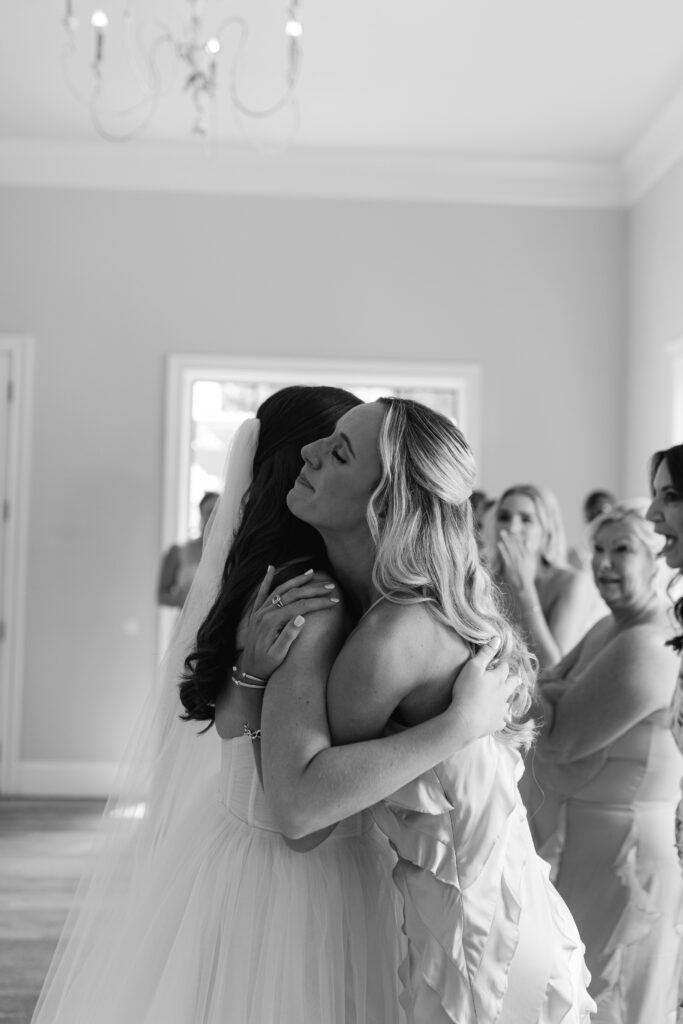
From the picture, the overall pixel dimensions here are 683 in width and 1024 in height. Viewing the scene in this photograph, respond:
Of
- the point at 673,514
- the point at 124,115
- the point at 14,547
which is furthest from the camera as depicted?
the point at 14,547

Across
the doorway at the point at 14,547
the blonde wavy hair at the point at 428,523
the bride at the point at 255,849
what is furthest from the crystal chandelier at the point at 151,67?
the blonde wavy hair at the point at 428,523

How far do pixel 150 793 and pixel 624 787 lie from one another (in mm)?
1025

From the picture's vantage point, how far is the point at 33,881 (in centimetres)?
425

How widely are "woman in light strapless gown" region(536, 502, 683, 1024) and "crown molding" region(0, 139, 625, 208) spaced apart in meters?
3.98

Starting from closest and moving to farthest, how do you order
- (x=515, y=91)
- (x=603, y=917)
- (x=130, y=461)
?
(x=603, y=917), (x=515, y=91), (x=130, y=461)

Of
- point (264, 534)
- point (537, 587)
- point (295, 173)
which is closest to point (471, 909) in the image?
point (264, 534)

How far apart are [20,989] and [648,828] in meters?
1.96

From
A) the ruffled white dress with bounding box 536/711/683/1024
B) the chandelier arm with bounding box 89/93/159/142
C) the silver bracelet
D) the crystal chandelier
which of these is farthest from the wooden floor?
the chandelier arm with bounding box 89/93/159/142

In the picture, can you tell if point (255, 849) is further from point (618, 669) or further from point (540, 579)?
point (540, 579)

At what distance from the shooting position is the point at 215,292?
19.1 ft

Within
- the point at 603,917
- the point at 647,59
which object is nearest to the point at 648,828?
the point at 603,917

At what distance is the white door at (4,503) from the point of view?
5.74 meters

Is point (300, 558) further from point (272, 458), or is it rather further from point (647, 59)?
point (647, 59)

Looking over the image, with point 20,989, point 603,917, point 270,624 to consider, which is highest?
point 270,624
